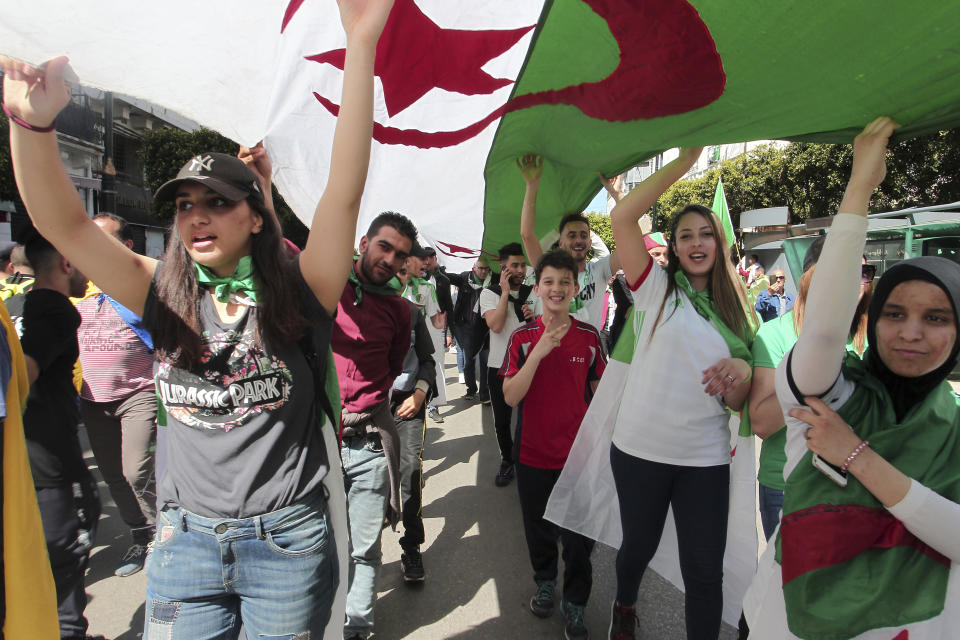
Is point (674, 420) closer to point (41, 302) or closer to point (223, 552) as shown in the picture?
point (223, 552)

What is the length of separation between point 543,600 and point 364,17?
2.65 metres

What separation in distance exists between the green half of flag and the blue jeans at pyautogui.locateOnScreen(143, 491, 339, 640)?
1.61 meters

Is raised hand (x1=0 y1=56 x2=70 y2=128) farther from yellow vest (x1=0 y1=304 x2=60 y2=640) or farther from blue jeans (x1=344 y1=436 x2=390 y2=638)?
blue jeans (x1=344 y1=436 x2=390 y2=638)

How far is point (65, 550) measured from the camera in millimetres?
2096

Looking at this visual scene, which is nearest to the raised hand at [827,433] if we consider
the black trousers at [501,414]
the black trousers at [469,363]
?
the black trousers at [501,414]

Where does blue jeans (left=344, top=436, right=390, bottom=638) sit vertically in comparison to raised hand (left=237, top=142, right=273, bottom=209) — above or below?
below

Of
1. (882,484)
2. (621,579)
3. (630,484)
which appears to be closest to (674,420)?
(630,484)

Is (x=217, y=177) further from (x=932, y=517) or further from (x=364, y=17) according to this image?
(x=932, y=517)

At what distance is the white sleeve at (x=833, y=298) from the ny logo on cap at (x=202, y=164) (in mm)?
1533

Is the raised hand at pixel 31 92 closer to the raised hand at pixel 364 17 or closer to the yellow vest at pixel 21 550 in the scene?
the yellow vest at pixel 21 550

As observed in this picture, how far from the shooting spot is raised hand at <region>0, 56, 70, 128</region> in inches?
46.0

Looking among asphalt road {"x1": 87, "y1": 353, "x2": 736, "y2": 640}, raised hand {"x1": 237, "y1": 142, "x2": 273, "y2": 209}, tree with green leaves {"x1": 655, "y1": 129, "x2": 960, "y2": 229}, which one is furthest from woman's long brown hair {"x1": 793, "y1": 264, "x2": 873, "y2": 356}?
tree with green leaves {"x1": 655, "y1": 129, "x2": 960, "y2": 229}

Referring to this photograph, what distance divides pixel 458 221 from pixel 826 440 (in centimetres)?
232

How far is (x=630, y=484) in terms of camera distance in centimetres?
218
